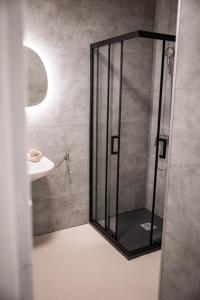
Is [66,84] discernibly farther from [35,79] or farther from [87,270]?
[87,270]

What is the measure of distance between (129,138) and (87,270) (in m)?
1.56

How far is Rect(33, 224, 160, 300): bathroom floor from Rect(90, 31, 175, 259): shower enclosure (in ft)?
0.52

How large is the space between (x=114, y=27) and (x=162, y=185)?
195cm

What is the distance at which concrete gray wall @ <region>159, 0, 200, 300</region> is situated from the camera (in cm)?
150

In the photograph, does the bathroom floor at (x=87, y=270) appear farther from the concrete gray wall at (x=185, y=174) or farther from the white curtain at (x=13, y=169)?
the white curtain at (x=13, y=169)

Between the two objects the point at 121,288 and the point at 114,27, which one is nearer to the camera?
the point at 121,288

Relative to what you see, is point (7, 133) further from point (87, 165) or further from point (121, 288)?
point (87, 165)

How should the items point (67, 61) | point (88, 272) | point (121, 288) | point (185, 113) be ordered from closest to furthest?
1. point (185, 113)
2. point (121, 288)
3. point (88, 272)
4. point (67, 61)

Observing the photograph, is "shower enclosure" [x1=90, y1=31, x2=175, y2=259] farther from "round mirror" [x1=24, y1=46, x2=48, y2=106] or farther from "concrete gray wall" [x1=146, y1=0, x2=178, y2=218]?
"round mirror" [x1=24, y1=46, x2=48, y2=106]

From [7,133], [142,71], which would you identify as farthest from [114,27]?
[7,133]

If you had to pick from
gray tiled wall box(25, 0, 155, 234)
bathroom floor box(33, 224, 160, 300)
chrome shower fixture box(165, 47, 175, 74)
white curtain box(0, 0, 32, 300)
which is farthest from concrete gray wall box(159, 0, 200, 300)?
gray tiled wall box(25, 0, 155, 234)

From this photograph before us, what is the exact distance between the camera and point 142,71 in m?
3.22

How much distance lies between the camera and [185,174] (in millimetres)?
1631

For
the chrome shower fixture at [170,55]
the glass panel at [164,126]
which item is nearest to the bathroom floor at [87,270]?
the glass panel at [164,126]
